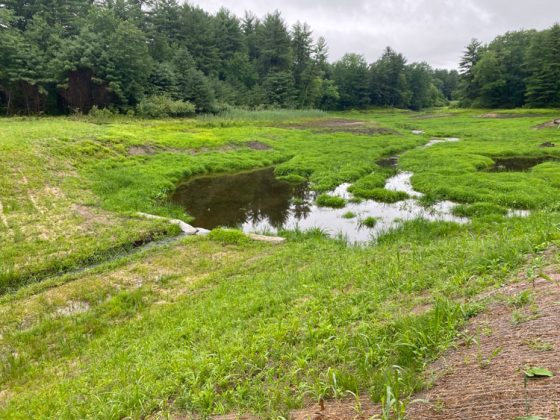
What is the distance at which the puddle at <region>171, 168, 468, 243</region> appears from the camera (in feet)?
48.7

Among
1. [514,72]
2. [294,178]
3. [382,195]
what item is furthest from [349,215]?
[514,72]

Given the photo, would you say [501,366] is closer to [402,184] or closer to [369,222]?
[369,222]

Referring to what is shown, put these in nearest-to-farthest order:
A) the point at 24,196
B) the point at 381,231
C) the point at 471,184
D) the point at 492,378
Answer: the point at 492,378 → the point at 381,231 → the point at 24,196 → the point at 471,184

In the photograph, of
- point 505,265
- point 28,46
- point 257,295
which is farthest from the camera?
point 28,46

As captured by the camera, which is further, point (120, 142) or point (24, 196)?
point (120, 142)

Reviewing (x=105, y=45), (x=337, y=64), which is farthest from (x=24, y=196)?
(x=337, y=64)

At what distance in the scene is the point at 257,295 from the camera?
803 cm

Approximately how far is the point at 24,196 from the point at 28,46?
127 ft

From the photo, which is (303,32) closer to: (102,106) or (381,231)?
(102,106)

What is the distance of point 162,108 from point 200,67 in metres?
27.9

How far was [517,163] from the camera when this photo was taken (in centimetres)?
2509

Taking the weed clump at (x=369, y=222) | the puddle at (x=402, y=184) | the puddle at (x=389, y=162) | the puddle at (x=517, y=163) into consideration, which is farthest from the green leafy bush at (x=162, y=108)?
the weed clump at (x=369, y=222)

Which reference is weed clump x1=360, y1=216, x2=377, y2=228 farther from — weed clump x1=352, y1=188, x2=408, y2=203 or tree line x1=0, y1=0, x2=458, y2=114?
tree line x1=0, y1=0, x2=458, y2=114

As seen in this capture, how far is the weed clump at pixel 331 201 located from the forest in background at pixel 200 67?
3435 centimetres
